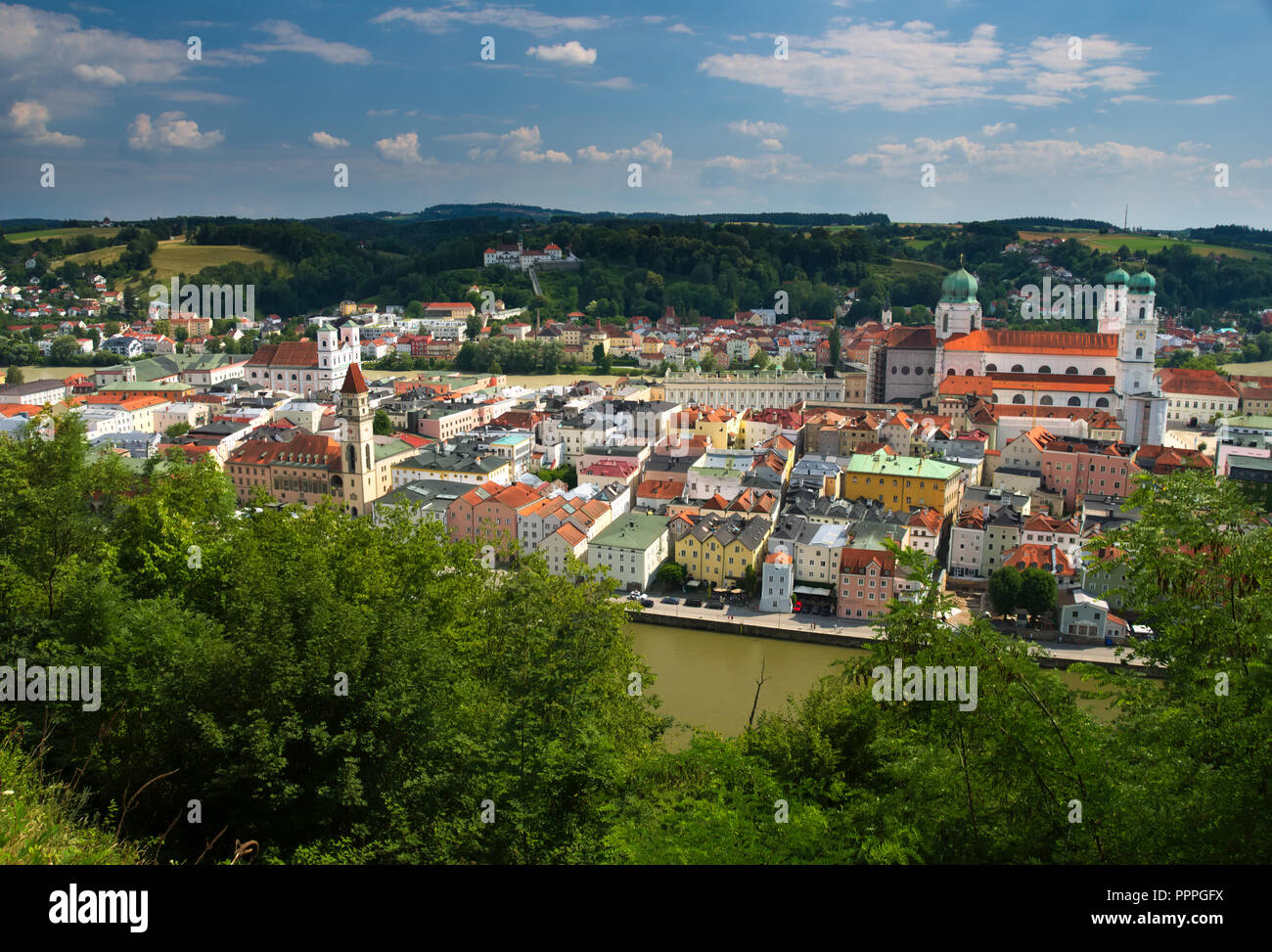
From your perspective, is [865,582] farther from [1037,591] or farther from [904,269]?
[904,269]

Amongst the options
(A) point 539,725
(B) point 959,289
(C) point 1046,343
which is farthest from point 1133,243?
(A) point 539,725

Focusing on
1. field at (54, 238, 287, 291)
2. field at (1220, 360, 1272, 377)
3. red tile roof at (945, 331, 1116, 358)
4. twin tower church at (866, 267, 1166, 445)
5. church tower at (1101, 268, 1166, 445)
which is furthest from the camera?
field at (54, 238, 287, 291)

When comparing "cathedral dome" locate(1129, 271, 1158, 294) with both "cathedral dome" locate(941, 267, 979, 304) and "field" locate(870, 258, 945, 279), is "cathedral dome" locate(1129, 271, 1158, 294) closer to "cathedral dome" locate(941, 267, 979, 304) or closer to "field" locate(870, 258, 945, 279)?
"cathedral dome" locate(941, 267, 979, 304)

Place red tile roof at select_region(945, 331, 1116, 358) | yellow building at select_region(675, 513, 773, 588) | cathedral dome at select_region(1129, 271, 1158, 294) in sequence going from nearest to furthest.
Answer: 1. yellow building at select_region(675, 513, 773, 588)
2. cathedral dome at select_region(1129, 271, 1158, 294)
3. red tile roof at select_region(945, 331, 1116, 358)

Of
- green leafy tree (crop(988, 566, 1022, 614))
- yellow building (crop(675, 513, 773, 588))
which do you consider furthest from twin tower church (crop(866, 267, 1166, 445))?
yellow building (crop(675, 513, 773, 588))
